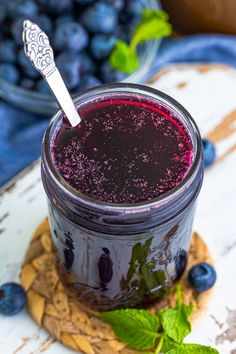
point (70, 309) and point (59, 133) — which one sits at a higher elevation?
point (59, 133)

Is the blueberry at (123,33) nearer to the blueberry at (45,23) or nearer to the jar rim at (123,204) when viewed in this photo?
the blueberry at (45,23)

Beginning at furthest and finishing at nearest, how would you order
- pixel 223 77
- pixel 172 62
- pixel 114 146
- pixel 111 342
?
1. pixel 172 62
2. pixel 223 77
3. pixel 111 342
4. pixel 114 146

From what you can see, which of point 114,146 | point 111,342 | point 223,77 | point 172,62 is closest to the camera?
point 114,146

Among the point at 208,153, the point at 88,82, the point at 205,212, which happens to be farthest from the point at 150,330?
the point at 88,82

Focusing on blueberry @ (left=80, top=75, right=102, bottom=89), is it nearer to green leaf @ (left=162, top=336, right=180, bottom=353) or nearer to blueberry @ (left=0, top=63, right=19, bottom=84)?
blueberry @ (left=0, top=63, right=19, bottom=84)

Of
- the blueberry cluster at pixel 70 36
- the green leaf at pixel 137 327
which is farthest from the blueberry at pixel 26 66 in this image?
the green leaf at pixel 137 327

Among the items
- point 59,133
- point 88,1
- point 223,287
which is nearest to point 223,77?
point 88,1

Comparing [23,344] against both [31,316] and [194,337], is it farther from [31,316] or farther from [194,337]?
[194,337]
